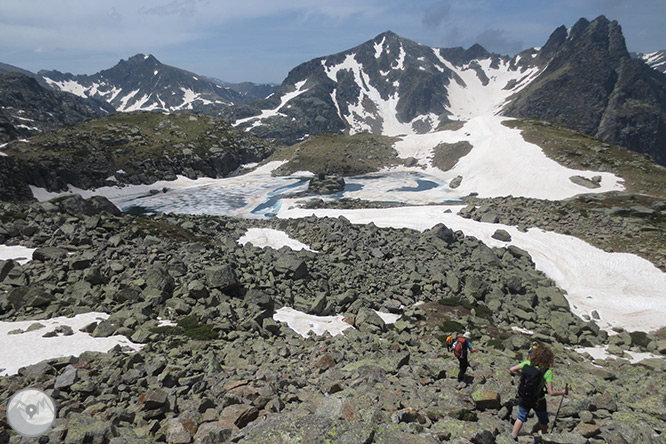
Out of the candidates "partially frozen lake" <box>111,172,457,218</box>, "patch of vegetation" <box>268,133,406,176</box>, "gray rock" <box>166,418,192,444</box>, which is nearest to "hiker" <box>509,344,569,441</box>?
"gray rock" <box>166,418,192,444</box>

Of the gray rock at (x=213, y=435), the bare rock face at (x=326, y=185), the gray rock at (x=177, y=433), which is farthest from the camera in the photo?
the bare rock face at (x=326, y=185)

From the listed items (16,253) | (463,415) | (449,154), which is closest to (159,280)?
(16,253)

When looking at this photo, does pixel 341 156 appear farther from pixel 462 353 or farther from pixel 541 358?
pixel 541 358

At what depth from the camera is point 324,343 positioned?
16.1 meters

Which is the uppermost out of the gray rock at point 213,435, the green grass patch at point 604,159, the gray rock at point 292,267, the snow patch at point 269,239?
the green grass patch at point 604,159

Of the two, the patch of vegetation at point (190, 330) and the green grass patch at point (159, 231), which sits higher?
the green grass patch at point (159, 231)

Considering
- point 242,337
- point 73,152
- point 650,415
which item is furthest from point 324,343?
point 73,152

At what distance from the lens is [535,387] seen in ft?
28.6

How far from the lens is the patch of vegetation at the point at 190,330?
49.5ft

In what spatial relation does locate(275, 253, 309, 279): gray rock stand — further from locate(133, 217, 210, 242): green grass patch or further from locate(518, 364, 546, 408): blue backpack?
locate(518, 364, 546, 408): blue backpack

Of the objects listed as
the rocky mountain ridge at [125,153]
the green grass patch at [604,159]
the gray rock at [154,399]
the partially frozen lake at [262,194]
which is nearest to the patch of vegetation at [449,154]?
the partially frozen lake at [262,194]

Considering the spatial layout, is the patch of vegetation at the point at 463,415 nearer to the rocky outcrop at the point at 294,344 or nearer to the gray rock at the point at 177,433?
the rocky outcrop at the point at 294,344

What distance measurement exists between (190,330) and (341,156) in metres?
115

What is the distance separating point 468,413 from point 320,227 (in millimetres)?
33047
